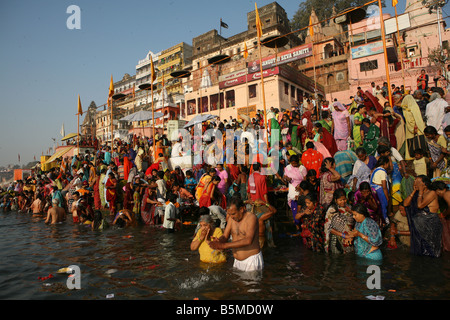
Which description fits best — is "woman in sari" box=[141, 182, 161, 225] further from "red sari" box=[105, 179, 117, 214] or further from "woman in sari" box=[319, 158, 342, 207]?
"woman in sari" box=[319, 158, 342, 207]

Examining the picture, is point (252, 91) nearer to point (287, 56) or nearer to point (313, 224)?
point (287, 56)

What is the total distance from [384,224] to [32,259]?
7671 millimetres

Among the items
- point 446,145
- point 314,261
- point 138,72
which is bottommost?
point 314,261

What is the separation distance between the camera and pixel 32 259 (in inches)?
253

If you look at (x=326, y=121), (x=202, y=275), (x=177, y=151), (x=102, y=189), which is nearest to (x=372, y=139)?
(x=326, y=121)

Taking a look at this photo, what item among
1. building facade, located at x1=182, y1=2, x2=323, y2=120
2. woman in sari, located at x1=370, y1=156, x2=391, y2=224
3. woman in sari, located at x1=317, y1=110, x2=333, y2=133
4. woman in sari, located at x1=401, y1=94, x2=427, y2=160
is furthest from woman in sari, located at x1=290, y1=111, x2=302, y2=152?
building facade, located at x1=182, y1=2, x2=323, y2=120

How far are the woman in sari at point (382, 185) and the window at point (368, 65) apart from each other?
23400 millimetres

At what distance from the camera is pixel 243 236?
4.47 m

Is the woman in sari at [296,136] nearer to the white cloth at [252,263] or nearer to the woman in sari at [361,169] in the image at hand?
the woman in sari at [361,169]

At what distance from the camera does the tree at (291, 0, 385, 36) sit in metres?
45.3

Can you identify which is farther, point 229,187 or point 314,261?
point 229,187

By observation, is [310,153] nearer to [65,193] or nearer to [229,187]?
[229,187]

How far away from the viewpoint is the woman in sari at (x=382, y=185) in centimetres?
577
